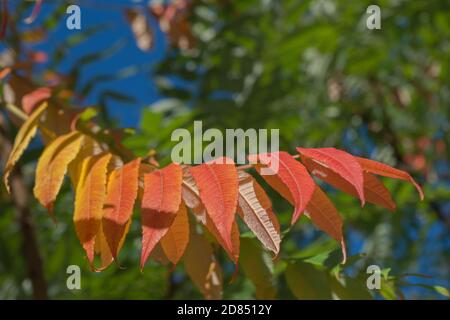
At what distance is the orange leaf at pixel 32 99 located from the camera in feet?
3.49

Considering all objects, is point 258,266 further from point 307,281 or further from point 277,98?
point 277,98

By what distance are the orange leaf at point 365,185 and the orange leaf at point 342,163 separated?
0.05ft

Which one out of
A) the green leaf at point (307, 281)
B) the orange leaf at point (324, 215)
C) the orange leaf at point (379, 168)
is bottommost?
the green leaf at point (307, 281)

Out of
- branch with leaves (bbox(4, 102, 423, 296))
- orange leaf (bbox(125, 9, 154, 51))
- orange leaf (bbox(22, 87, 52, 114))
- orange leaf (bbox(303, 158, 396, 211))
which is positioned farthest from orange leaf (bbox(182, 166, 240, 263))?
orange leaf (bbox(125, 9, 154, 51))

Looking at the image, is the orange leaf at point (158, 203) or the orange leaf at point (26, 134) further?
the orange leaf at point (26, 134)

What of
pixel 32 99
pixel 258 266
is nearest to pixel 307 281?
pixel 258 266

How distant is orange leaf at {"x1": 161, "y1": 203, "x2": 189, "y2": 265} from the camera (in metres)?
0.80

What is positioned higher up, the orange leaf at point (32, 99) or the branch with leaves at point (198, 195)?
the orange leaf at point (32, 99)

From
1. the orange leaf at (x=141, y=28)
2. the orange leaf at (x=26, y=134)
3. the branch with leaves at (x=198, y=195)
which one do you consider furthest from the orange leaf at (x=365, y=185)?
the orange leaf at (x=141, y=28)

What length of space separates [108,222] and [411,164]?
1797 millimetres

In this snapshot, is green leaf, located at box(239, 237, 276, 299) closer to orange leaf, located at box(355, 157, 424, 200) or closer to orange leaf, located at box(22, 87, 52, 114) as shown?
orange leaf, located at box(355, 157, 424, 200)

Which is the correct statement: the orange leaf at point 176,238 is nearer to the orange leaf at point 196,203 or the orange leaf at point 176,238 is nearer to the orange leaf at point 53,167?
the orange leaf at point 196,203

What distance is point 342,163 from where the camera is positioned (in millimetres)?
764
